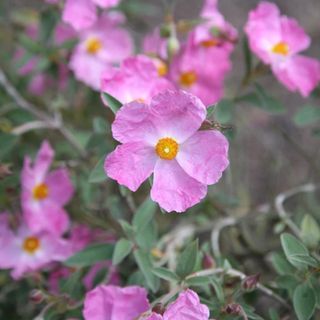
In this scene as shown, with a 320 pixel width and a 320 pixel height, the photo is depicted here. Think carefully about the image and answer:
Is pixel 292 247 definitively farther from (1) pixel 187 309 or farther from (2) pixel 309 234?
(1) pixel 187 309

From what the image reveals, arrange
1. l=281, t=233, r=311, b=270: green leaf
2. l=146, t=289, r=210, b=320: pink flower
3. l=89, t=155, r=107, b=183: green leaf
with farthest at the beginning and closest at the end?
l=89, t=155, r=107, b=183: green leaf → l=281, t=233, r=311, b=270: green leaf → l=146, t=289, r=210, b=320: pink flower

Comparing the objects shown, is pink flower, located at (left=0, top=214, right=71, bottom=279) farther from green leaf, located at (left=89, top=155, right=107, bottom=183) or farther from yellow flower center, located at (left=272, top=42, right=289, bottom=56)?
yellow flower center, located at (left=272, top=42, right=289, bottom=56)

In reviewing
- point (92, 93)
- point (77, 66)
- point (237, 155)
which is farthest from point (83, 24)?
point (237, 155)

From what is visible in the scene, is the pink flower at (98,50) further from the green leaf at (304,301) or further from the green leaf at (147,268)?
the green leaf at (304,301)

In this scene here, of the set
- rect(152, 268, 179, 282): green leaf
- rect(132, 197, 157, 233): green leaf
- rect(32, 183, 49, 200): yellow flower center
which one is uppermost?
rect(152, 268, 179, 282): green leaf

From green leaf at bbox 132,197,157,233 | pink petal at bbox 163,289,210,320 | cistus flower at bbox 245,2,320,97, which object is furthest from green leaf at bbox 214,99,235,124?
pink petal at bbox 163,289,210,320

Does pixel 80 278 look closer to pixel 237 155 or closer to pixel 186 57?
pixel 186 57
